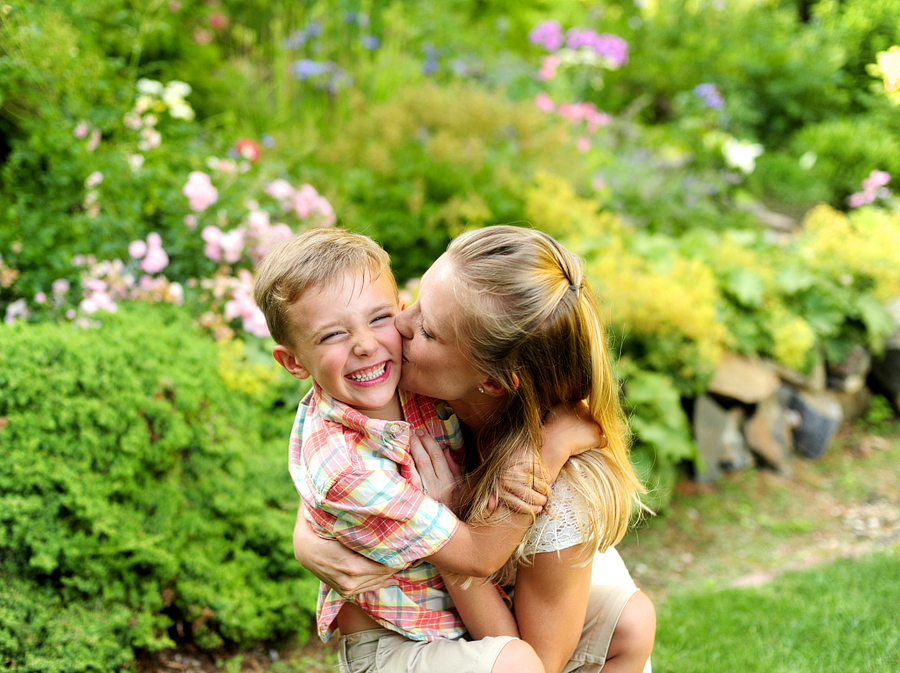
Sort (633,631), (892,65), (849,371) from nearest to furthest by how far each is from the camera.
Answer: (633,631) < (892,65) < (849,371)

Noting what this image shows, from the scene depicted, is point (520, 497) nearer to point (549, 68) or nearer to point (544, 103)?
point (544, 103)

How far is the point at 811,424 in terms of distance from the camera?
4820mm

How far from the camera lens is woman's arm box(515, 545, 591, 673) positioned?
1666 mm

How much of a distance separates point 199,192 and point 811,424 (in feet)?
13.4

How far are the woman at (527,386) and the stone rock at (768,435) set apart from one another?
3.21m

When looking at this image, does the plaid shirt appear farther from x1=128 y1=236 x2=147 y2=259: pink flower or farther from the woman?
x1=128 y1=236 x2=147 y2=259: pink flower

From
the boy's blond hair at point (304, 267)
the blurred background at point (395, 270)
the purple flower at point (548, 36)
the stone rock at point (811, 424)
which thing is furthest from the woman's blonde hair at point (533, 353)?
the purple flower at point (548, 36)

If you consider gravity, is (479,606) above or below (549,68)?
above

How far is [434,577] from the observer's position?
1767 millimetres

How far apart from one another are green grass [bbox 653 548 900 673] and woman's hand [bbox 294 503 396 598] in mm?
1564

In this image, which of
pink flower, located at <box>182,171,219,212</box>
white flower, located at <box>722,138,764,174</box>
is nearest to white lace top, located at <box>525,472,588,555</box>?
pink flower, located at <box>182,171,219,212</box>

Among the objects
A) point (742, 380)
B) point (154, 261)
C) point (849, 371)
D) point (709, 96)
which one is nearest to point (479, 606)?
point (154, 261)

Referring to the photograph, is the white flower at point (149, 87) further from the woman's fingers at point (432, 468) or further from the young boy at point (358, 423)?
the woman's fingers at point (432, 468)

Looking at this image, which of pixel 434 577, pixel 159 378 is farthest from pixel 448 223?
pixel 434 577
